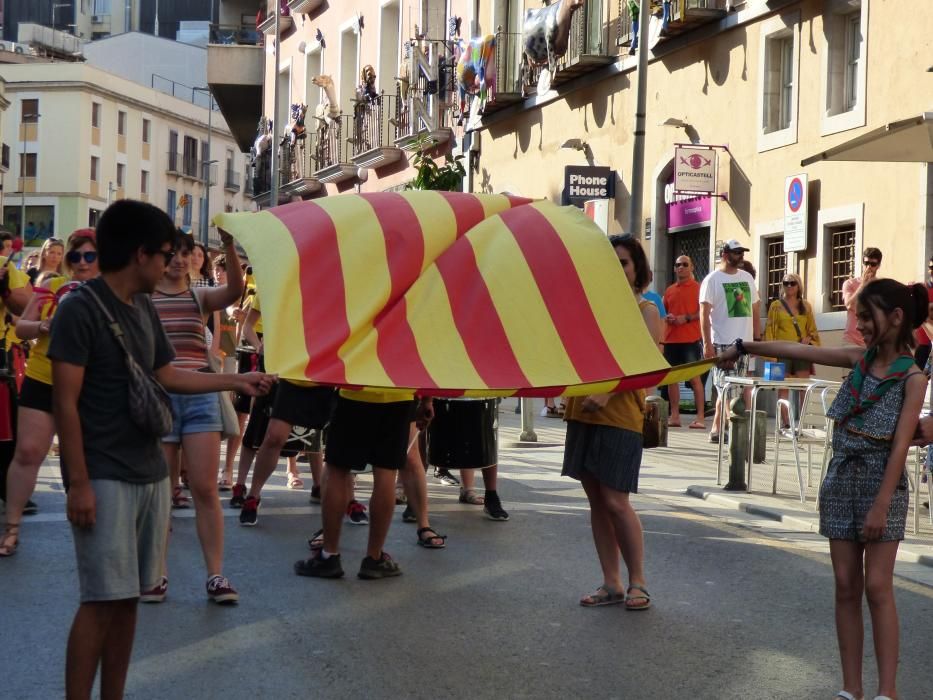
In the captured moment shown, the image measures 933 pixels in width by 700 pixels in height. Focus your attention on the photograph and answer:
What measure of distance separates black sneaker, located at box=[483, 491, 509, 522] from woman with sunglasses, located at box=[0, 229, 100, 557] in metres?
3.28

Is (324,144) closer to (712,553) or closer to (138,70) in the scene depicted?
(712,553)

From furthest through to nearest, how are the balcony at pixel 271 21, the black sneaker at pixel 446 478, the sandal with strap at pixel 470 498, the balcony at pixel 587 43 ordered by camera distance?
the balcony at pixel 271 21, the balcony at pixel 587 43, the black sneaker at pixel 446 478, the sandal with strap at pixel 470 498

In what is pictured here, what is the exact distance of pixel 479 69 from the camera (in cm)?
3088

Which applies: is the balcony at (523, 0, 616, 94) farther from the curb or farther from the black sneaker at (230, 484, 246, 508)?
the black sneaker at (230, 484, 246, 508)

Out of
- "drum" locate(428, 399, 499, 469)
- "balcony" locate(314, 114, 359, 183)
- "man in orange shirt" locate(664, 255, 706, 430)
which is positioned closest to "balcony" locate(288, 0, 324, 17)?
"balcony" locate(314, 114, 359, 183)

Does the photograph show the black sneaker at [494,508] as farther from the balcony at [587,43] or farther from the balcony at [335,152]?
the balcony at [335,152]

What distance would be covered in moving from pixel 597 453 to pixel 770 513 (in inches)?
161

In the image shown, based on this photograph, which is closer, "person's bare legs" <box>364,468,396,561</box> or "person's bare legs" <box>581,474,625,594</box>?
"person's bare legs" <box>581,474,625,594</box>

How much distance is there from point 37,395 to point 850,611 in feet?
15.7

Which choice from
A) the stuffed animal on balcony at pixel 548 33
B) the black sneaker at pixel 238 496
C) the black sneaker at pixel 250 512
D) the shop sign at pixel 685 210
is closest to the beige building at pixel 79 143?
the stuffed animal on balcony at pixel 548 33

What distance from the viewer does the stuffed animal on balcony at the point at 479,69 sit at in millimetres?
30234

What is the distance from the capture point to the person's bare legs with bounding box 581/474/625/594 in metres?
8.11

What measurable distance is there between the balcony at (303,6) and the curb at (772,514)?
105 feet

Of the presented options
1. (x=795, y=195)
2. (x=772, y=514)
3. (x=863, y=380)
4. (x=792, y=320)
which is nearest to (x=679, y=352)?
(x=792, y=320)
